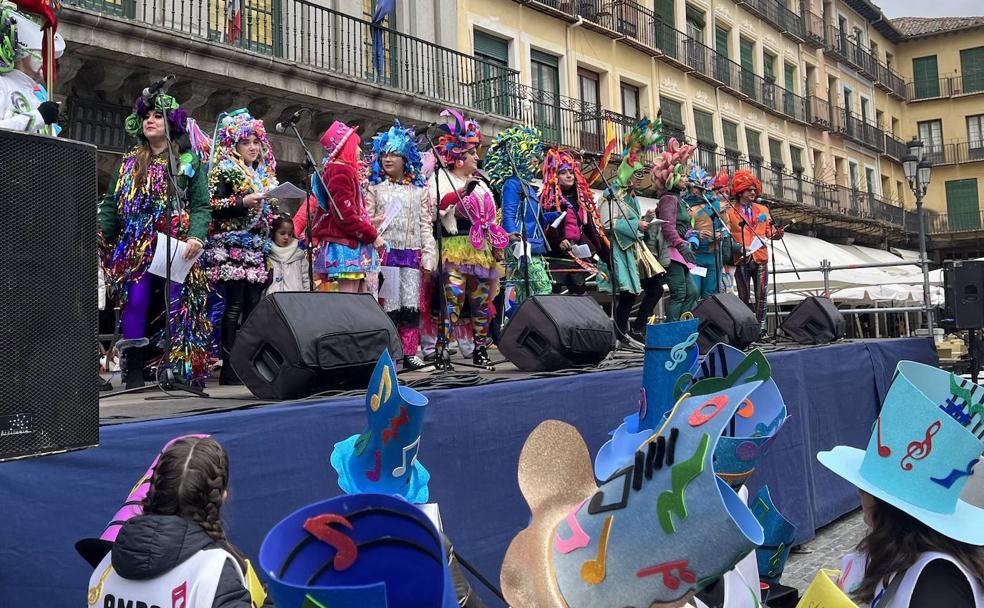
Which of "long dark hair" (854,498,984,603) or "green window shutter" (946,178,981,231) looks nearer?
"long dark hair" (854,498,984,603)

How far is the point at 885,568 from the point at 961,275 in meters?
7.32

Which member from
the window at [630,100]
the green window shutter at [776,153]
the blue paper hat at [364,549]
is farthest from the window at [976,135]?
the blue paper hat at [364,549]

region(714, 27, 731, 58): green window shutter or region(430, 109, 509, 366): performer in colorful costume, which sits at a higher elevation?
region(714, 27, 731, 58): green window shutter

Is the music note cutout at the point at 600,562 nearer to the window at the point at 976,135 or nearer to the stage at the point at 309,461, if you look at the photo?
the stage at the point at 309,461

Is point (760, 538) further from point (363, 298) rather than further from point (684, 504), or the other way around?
point (363, 298)

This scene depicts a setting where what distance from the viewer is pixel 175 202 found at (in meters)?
3.95

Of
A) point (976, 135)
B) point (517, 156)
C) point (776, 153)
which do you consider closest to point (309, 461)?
point (517, 156)

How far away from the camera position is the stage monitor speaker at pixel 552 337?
14.7ft

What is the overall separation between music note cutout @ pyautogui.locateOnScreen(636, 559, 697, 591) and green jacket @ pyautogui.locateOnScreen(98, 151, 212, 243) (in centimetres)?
355

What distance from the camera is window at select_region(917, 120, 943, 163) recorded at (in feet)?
108

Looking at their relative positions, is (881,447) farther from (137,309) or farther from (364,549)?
(137,309)

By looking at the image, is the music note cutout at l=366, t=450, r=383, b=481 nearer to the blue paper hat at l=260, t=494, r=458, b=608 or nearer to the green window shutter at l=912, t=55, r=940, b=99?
the blue paper hat at l=260, t=494, r=458, b=608

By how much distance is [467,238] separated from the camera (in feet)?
17.8

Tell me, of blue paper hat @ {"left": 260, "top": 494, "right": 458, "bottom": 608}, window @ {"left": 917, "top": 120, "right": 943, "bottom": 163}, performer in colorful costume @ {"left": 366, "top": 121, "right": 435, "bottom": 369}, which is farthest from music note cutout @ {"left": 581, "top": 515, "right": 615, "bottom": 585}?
window @ {"left": 917, "top": 120, "right": 943, "bottom": 163}
